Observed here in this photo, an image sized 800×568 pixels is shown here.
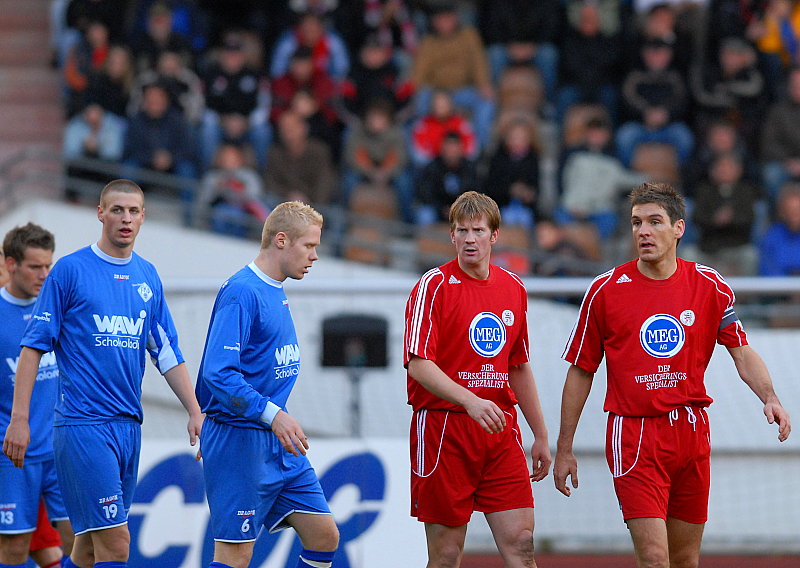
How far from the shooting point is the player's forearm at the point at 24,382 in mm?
5914

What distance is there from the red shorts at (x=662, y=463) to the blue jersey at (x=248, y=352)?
164 centimetres

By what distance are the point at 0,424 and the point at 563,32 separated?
26.9 ft

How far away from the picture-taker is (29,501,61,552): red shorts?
7.28m

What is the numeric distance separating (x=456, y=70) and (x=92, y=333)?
720 centimetres

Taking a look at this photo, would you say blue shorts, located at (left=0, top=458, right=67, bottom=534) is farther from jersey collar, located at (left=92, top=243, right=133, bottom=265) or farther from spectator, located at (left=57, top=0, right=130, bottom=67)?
spectator, located at (left=57, top=0, right=130, bottom=67)

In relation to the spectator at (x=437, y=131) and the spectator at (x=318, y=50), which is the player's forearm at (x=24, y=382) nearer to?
the spectator at (x=437, y=131)

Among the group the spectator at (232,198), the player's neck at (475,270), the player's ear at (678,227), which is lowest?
the player's neck at (475,270)

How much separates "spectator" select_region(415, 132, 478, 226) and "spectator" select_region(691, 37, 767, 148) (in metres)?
2.42

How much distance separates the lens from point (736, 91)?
1216 centimetres

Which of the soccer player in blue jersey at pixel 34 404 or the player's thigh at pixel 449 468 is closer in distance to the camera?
the player's thigh at pixel 449 468

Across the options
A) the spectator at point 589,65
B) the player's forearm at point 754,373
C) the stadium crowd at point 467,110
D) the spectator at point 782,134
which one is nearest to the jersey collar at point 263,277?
the player's forearm at point 754,373

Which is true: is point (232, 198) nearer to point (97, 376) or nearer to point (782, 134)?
point (782, 134)

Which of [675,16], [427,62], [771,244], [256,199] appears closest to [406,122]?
[427,62]

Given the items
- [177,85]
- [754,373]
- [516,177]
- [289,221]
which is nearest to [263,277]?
[289,221]
